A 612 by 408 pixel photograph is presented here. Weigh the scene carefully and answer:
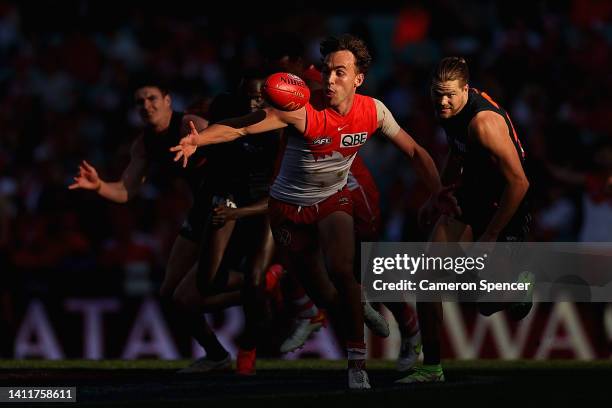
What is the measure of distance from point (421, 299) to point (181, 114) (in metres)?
2.89

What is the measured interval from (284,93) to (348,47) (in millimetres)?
598

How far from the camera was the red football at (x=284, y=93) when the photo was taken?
329 inches

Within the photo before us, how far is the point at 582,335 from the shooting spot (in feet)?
40.0

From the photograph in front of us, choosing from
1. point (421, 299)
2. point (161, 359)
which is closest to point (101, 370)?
point (161, 359)

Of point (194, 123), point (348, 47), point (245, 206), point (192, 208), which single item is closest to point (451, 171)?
point (348, 47)

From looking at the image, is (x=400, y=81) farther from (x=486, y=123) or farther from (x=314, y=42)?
(x=486, y=123)

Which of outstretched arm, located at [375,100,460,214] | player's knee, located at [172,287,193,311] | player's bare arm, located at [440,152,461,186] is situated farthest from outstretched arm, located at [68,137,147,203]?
player's bare arm, located at [440,152,461,186]

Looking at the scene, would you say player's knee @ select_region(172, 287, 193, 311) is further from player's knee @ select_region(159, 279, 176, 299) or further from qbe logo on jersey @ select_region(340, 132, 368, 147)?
qbe logo on jersey @ select_region(340, 132, 368, 147)

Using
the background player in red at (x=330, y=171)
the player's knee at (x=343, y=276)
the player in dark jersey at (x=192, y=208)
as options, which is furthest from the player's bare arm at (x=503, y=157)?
the player in dark jersey at (x=192, y=208)

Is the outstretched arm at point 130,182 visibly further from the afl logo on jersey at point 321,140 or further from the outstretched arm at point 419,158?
the outstretched arm at point 419,158

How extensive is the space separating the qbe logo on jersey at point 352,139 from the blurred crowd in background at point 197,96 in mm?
2180

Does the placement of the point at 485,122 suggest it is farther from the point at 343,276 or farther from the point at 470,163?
the point at 343,276

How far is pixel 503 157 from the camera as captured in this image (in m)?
8.88

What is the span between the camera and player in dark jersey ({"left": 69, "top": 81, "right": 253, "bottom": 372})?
10.6 metres
